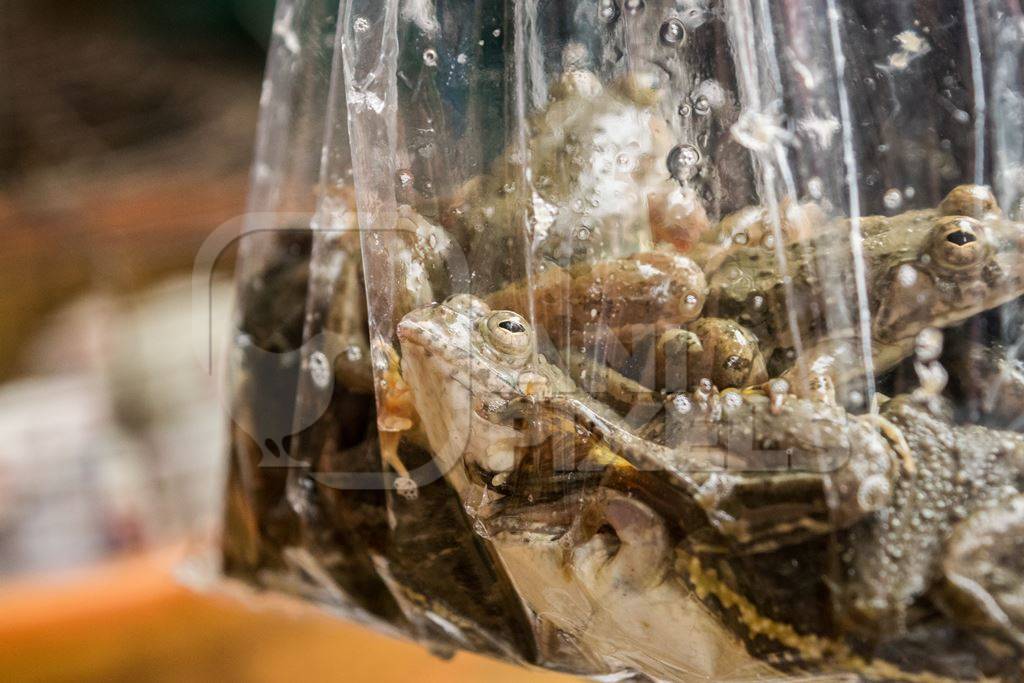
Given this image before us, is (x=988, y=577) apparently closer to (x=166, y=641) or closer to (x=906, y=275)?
(x=906, y=275)

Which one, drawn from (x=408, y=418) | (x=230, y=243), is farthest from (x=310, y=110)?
(x=408, y=418)

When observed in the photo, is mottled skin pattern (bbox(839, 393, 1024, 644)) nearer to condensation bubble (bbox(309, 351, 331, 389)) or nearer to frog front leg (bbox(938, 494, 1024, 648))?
frog front leg (bbox(938, 494, 1024, 648))

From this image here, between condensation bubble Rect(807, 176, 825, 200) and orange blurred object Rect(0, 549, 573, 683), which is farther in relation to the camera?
orange blurred object Rect(0, 549, 573, 683)

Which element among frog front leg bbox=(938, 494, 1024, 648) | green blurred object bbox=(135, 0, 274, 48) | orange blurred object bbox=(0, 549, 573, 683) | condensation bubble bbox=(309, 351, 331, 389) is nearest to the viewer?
frog front leg bbox=(938, 494, 1024, 648)

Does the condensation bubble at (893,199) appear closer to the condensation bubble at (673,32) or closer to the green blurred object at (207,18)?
the condensation bubble at (673,32)

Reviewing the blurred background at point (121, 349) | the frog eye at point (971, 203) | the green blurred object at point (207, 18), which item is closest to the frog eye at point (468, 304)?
the frog eye at point (971, 203)

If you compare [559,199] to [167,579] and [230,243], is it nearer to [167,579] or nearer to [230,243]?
[230,243]

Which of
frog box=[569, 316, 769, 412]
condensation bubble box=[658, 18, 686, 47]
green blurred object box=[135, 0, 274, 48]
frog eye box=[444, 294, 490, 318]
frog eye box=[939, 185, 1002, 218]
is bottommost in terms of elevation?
frog box=[569, 316, 769, 412]

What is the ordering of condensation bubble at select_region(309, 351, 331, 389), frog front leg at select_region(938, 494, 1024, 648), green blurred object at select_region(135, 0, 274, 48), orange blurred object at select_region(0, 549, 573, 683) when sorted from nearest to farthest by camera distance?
frog front leg at select_region(938, 494, 1024, 648) < condensation bubble at select_region(309, 351, 331, 389) < orange blurred object at select_region(0, 549, 573, 683) < green blurred object at select_region(135, 0, 274, 48)

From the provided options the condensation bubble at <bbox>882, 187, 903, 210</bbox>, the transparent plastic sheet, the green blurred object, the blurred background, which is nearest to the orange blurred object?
the blurred background
